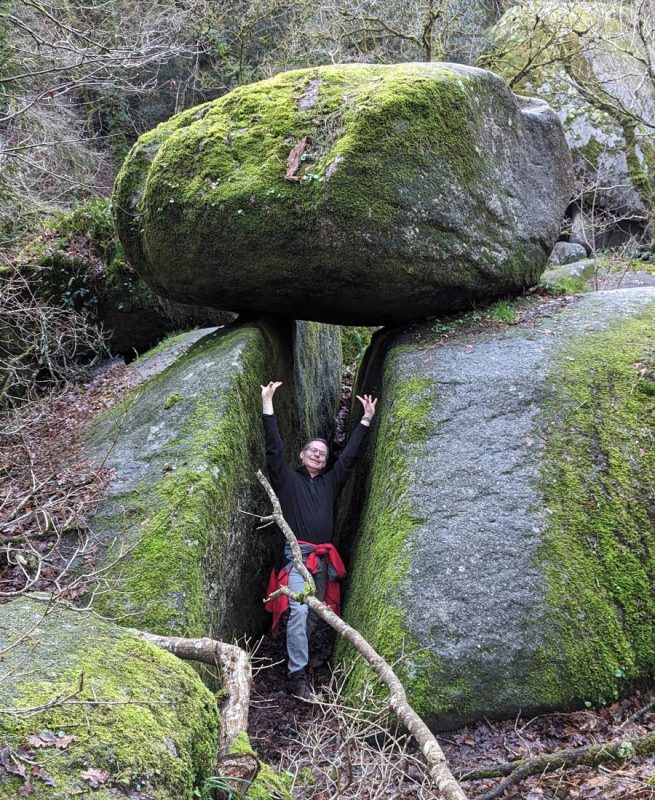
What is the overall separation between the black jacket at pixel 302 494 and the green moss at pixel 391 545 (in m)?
0.40

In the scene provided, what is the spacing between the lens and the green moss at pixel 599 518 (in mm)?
5059

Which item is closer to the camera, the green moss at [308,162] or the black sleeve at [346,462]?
the green moss at [308,162]

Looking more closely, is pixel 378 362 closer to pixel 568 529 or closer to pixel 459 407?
pixel 459 407

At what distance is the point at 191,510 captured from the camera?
19.2 feet

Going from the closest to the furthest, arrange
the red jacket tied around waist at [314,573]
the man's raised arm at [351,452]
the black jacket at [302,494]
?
the red jacket tied around waist at [314,573] → the black jacket at [302,494] → the man's raised arm at [351,452]

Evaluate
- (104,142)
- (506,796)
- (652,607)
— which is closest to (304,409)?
(652,607)

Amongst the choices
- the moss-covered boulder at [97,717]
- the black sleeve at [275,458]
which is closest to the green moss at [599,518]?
the black sleeve at [275,458]

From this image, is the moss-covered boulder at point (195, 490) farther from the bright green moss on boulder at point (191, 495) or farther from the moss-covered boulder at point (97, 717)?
the moss-covered boulder at point (97, 717)

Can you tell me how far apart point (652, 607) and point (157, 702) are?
398 cm

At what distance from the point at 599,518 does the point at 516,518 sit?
71 centimetres

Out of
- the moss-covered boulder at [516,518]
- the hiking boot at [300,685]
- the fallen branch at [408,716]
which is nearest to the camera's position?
the fallen branch at [408,716]

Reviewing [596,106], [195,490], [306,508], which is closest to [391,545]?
[306,508]

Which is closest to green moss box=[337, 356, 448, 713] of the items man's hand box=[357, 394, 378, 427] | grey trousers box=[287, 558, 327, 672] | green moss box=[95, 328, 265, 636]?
man's hand box=[357, 394, 378, 427]

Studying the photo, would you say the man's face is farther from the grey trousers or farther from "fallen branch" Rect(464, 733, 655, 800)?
"fallen branch" Rect(464, 733, 655, 800)
